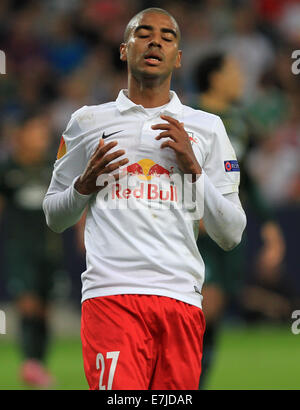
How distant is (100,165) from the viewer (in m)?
3.32

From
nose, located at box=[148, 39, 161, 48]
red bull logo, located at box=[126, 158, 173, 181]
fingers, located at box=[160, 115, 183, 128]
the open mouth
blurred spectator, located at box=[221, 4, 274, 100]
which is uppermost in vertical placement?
blurred spectator, located at box=[221, 4, 274, 100]

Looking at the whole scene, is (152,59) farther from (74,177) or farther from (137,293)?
(137,293)

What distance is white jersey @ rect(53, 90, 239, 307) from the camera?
3.35 metres

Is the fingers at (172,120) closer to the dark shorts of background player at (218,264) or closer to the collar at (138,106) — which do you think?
the collar at (138,106)

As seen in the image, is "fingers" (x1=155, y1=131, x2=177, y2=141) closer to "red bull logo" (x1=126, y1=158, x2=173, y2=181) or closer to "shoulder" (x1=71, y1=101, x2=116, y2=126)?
"red bull logo" (x1=126, y1=158, x2=173, y2=181)

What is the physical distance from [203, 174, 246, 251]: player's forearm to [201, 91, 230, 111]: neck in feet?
7.58

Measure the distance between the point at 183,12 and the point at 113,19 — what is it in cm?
105

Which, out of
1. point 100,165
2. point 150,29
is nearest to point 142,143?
point 100,165

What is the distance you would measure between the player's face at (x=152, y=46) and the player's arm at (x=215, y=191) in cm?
25

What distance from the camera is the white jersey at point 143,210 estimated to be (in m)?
3.35

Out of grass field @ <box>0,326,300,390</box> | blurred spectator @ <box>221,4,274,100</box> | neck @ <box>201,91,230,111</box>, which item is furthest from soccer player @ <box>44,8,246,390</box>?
blurred spectator @ <box>221,4,274,100</box>

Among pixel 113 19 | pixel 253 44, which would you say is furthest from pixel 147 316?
pixel 113 19

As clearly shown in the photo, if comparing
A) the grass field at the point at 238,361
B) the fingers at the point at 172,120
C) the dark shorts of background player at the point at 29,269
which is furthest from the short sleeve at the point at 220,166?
the dark shorts of background player at the point at 29,269

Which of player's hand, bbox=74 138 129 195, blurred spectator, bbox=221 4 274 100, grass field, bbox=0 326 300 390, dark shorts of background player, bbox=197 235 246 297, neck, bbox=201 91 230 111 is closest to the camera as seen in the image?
player's hand, bbox=74 138 129 195
